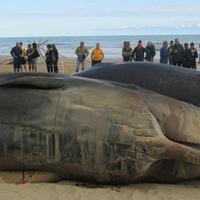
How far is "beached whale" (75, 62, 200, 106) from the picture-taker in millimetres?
8375

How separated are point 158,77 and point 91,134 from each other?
2524 mm

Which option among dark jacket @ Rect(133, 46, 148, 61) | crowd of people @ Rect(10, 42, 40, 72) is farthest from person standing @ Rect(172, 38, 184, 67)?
crowd of people @ Rect(10, 42, 40, 72)

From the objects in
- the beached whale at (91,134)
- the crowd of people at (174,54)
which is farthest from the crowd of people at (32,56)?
the beached whale at (91,134)

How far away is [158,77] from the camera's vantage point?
8664mm

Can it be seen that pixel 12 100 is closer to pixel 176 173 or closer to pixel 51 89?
pixel 51 89

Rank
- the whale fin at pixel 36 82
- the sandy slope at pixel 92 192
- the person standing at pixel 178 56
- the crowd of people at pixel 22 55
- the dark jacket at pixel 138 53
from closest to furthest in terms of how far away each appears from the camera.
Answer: the sandy slope at pixel 92 192 < the whale fin at pixel 36 82 < the person standing at pixel 178 56 < the dark jacket at pixel 138 53 < the crowd of people at pixel 22 55

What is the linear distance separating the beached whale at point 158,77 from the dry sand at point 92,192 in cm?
183

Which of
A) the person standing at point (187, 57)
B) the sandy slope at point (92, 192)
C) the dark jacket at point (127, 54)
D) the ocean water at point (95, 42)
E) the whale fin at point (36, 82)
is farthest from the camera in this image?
the ocean water at point (95, 42)

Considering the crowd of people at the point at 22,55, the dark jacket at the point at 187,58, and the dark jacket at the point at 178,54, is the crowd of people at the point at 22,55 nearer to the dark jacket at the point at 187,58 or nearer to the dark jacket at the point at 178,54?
the dark jacket at the point at 178,54

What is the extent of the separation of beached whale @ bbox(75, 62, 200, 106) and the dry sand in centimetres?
183

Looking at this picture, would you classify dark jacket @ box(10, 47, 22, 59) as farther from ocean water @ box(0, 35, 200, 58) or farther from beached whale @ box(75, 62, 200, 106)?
beached whale @ box(75, 62, 200, 106)

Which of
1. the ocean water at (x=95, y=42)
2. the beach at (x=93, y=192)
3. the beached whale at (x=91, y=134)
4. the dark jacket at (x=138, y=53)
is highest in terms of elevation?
the beached whale at (x=91, y=134)

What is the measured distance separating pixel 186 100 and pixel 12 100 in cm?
285

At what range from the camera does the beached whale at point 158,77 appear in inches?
330
